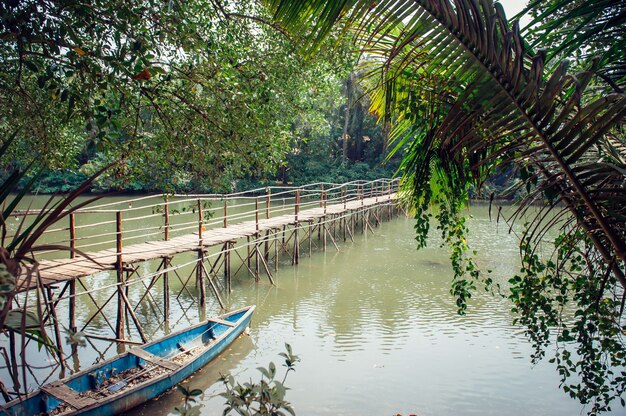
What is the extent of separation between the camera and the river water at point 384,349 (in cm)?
682

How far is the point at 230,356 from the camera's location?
8.29m

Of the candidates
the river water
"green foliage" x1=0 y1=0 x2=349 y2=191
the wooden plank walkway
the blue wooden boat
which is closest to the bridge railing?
the wooden plank walkway

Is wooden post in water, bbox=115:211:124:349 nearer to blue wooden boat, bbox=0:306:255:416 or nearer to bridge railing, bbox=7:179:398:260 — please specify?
bridge railing, bbox=7:179:398:260

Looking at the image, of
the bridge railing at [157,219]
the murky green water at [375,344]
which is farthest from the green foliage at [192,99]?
the murky green water at [375,344]

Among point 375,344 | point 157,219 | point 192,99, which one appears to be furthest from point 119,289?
point 157,219

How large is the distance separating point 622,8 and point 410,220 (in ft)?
74.3

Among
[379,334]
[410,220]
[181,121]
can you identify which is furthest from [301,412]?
[410,220]

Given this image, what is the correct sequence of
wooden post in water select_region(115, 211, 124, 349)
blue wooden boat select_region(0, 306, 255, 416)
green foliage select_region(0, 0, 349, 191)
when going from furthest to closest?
wooden post in water select_region(115, 211, 124, 349) < blue wooden boat select_region(0, 306, 255, 416) < green foliage select_region(0, 0, 349, 191)

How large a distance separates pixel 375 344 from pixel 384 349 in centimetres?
27

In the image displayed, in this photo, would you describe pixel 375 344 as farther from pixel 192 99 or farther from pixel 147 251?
pixel 192 99

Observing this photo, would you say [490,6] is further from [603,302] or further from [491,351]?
[491,351]

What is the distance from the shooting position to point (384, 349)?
8.64 metres

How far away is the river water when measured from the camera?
6.82m

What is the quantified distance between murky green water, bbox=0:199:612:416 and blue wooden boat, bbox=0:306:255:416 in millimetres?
294
